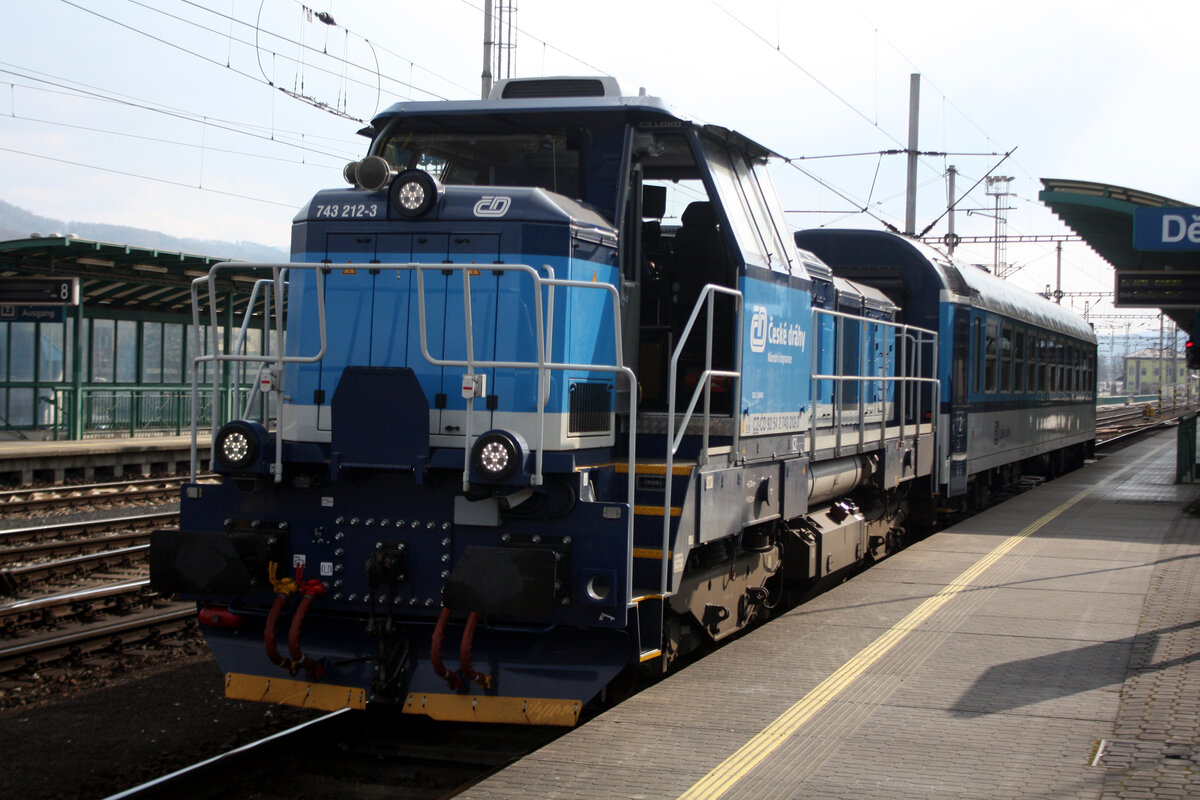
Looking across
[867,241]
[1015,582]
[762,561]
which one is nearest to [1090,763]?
[762,561]

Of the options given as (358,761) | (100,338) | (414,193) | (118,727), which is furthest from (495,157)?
(100,338)

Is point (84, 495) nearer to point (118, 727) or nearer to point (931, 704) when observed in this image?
point (118, 727)

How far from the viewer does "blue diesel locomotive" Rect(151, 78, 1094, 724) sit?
541 centimetres

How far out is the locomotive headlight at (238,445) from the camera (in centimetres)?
559

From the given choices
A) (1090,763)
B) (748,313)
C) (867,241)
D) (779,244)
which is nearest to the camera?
(1090,763)

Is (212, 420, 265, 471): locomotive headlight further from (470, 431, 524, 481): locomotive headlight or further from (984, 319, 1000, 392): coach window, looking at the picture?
(984, 319, 1000, 392): coach window

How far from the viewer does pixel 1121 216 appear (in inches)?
717

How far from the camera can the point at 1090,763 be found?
4.71m

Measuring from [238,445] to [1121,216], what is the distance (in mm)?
16700

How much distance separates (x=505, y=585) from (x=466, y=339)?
1252 mm

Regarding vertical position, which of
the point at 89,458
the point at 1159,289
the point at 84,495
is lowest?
the point at 84,495

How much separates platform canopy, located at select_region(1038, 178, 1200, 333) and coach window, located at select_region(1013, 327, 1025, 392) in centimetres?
205

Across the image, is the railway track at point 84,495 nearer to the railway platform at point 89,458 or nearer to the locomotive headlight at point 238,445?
the railway platform at point 89,458

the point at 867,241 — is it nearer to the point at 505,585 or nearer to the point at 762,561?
the point at 762,561
